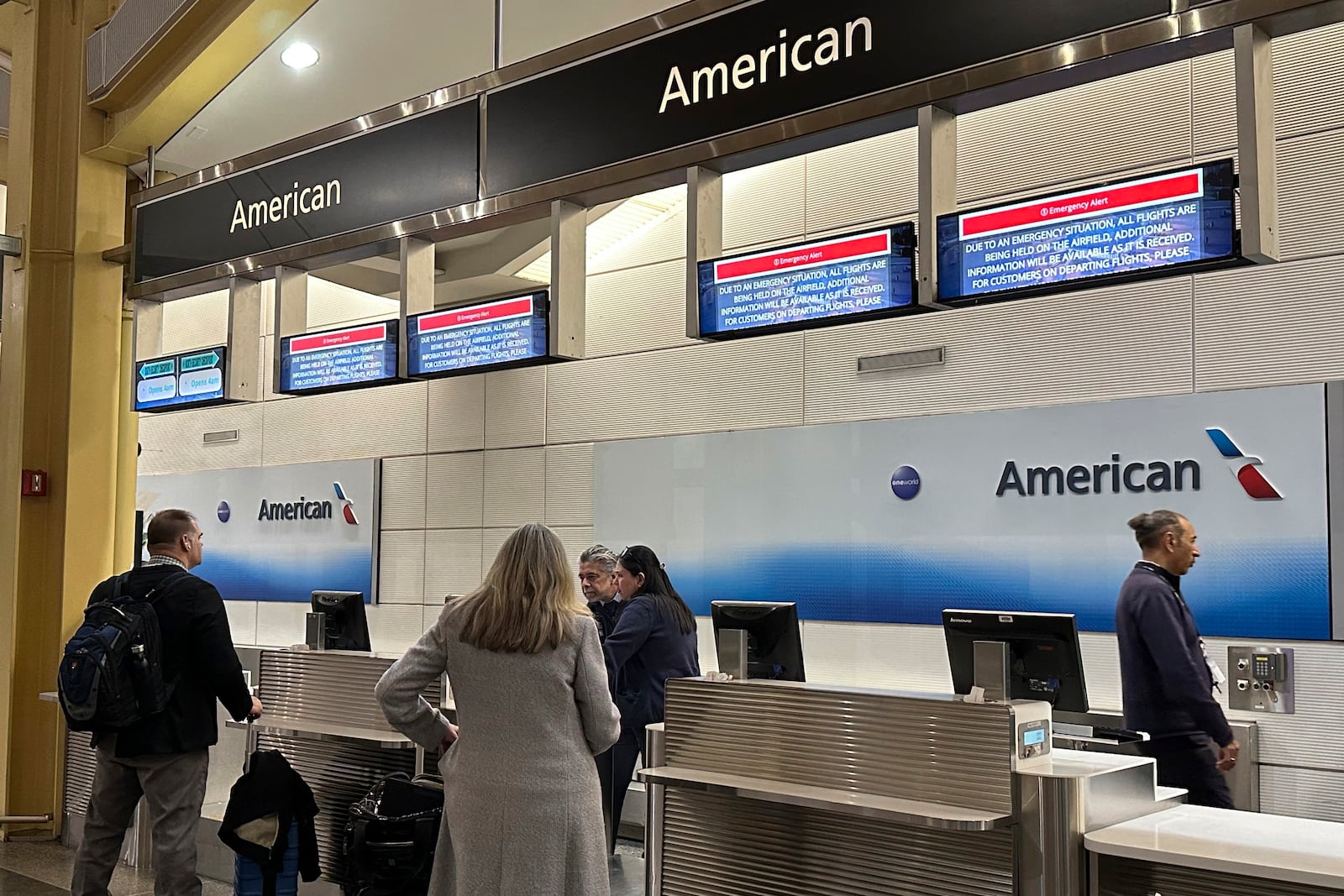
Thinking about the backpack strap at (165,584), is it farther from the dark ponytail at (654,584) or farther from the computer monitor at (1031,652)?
the computer monitor at (1031,652)

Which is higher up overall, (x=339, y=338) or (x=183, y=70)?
(x=183, y=70)

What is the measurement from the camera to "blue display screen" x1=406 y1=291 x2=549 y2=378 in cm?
415

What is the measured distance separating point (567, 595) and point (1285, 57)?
3.81m

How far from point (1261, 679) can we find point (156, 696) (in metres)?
3.96

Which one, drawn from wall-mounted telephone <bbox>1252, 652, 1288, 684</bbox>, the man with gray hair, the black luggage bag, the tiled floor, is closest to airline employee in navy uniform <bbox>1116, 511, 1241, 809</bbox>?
wall-mounted telephone <bbox>1252, 652, 1288, 684</bbox>

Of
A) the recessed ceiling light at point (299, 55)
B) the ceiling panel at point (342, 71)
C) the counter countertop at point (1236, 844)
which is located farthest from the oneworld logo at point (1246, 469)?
the recessed ceiling light at point (299, 55)

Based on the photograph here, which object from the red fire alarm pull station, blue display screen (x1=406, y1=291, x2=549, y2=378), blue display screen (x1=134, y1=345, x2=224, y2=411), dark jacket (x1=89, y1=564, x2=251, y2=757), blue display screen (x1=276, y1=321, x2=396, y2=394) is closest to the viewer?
dark jacket (x1=89, y1=564, x2=251, y2=757)

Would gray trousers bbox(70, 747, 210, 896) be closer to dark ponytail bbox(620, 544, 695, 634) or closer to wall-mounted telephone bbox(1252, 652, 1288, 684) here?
dark ponytail bbox(620, 544, 695, 634)

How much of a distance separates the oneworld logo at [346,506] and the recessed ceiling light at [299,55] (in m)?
3.27

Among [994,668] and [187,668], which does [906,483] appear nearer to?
[994,668]

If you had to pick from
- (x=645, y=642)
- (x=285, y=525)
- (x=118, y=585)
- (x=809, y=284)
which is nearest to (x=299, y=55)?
(x=118, y=585)

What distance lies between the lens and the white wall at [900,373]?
4.77 metres

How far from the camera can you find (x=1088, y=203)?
9.87ft

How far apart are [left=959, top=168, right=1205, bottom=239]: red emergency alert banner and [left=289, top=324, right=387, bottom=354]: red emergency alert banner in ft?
7.92
